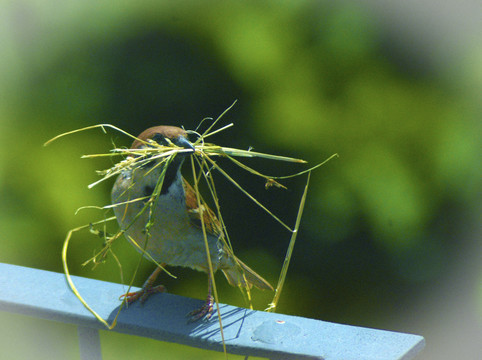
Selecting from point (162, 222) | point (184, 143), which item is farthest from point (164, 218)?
point (184, 143)

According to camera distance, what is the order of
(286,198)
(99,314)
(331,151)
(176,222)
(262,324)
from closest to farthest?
(262,324), (99,314), (176,222), (331,151), (286,198)

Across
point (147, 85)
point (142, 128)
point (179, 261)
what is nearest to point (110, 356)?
point (179, 261)

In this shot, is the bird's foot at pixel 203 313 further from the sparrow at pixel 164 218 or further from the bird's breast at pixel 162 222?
the bird's breast at pixel 162 222

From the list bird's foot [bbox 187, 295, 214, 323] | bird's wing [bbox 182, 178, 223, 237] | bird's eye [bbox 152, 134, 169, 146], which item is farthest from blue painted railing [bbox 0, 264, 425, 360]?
bird's eye [bbox 152, 134, 169, 146]

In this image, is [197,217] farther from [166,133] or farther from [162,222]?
[166,133]

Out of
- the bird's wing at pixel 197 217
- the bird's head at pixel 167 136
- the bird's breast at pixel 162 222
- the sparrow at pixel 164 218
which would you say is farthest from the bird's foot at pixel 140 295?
the bird's head at pixel 167 136

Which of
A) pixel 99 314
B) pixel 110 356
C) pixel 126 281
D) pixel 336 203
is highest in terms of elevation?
pixel 336 203

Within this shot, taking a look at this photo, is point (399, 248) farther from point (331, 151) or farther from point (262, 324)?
point (262, 324)
